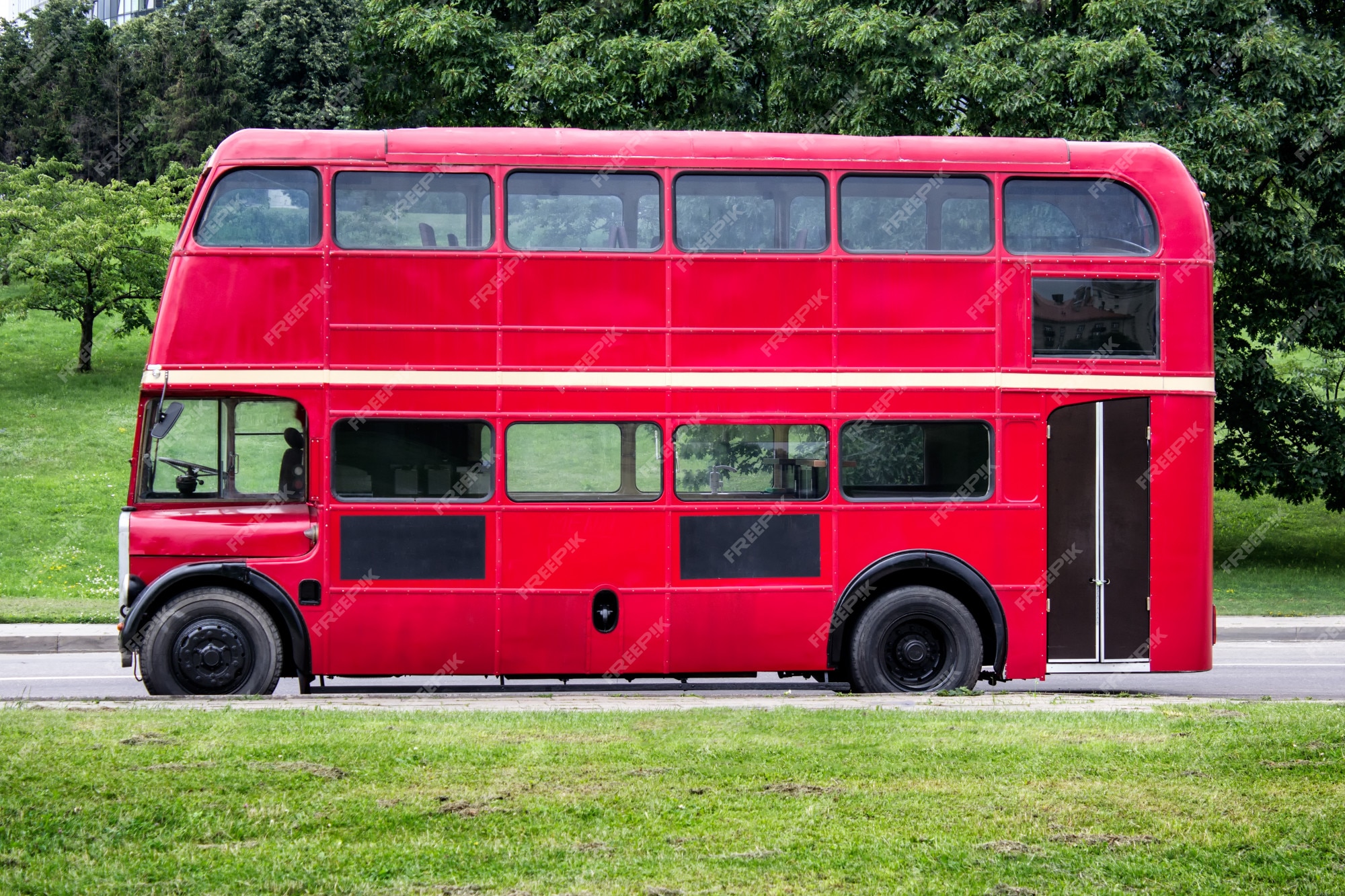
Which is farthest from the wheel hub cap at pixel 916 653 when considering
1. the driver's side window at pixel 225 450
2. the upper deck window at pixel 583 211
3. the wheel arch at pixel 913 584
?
the driver's side window at pixel 225 450

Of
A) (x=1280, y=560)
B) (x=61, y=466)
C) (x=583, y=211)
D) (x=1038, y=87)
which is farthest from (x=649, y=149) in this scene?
(x=61, y=466)

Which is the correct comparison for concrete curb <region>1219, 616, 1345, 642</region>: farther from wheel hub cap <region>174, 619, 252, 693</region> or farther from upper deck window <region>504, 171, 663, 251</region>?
wheel hub cap <region>174, 619, 252, 693</region>

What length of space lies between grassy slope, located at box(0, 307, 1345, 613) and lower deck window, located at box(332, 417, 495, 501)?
7552 millimetres

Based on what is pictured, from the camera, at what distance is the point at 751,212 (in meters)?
10.1

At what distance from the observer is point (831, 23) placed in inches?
722

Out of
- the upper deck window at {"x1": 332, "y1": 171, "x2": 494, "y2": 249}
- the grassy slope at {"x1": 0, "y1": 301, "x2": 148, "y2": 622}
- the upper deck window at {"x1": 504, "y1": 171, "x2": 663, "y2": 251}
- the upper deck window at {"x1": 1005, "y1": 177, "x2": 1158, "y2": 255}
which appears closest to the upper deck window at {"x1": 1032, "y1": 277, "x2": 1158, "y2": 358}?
the upper deck window at {"x1": 1005, "y1": 177, "x2": 1158, "y2": 255}

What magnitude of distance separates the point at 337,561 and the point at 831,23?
11.9 meters

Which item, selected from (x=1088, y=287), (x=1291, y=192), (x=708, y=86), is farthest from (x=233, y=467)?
(x=1291, y=192)

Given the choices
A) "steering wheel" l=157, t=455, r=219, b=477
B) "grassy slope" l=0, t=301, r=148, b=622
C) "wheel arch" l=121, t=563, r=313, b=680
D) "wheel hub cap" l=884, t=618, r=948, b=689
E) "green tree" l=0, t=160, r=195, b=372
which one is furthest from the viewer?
→ "green tree" l=0, t=160, r=195, b=372

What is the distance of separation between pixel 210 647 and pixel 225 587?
46cm

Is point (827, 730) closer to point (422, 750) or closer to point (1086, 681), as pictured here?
point (422, 750)

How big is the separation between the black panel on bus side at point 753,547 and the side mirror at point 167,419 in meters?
3.91

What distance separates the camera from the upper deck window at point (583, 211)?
9883 mm

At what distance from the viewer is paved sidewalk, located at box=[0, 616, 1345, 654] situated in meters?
14.4
